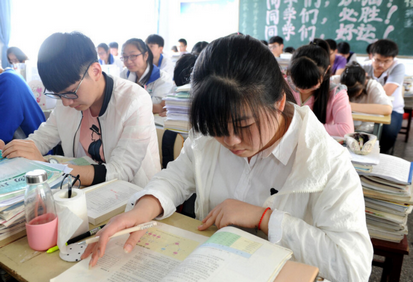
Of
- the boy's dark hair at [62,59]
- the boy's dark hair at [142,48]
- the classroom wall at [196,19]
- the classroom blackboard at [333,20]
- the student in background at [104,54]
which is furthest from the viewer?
the classroom wall at [196,19]

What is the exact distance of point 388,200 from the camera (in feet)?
4.18

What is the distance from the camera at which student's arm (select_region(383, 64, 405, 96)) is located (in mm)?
3553

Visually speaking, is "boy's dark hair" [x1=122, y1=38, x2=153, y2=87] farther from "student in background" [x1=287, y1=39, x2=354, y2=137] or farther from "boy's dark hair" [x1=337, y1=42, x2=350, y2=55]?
"boy's dark hair" [x1=337, y1=42, x2=350, y2=55]

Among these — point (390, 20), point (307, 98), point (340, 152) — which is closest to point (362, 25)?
point (390, 20)

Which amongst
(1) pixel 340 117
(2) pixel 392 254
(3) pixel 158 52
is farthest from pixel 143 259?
(3) pixel 158 52

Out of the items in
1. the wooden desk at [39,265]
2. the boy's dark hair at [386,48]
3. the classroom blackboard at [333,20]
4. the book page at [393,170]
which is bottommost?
the book page at [393,170]

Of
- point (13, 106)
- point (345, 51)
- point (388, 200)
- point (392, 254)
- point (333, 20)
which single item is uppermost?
point (333, 20)

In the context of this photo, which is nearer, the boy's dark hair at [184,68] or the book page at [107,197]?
the book page at [107,197]

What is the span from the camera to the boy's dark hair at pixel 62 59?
110cm

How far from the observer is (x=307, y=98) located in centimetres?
222

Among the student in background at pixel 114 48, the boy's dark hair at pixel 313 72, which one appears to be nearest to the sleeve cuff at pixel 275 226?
the boy's dark hair at pixel 313 72

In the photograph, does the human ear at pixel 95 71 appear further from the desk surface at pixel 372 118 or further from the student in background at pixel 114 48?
the student in background at pixel 114 48

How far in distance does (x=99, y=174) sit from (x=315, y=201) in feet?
2.75

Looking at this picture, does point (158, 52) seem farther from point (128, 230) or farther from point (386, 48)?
point (128, 230)
